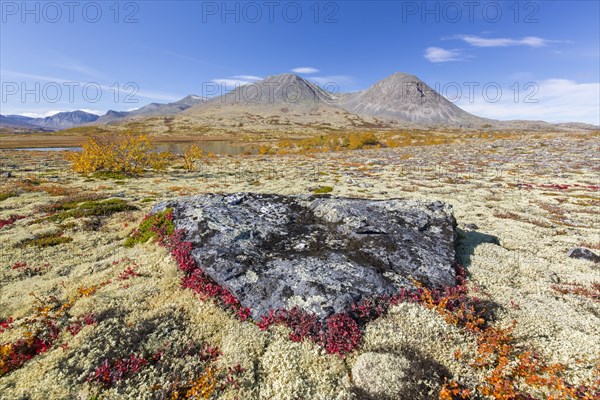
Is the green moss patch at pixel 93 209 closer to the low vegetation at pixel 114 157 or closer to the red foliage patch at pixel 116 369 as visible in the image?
the red foliage patch at pixel 116 369

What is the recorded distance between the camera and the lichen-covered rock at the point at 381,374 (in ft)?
21.5

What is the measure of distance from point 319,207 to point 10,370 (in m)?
11.3

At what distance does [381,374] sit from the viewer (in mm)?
6914

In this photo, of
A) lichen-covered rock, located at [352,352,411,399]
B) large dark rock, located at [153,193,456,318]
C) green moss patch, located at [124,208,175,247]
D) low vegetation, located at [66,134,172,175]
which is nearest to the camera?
lichen-covered rock, located at [352,352,411,399]

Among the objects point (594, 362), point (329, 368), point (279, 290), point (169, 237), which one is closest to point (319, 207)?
point (279, 290)

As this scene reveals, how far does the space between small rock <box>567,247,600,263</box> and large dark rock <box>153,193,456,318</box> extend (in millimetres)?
5988

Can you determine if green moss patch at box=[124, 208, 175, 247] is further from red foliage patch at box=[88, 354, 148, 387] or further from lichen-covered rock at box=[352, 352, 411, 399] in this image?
lichen-covered rock at box=[352, 352, 411, 399]

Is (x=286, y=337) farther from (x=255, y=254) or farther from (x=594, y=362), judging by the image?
(x=594, y=362)

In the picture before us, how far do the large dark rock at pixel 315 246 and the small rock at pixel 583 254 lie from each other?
599 centimetres

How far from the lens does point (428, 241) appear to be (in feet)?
38.7

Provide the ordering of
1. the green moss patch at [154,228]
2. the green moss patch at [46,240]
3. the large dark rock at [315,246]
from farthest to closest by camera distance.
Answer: the green moss patch at [46,240] < the green moss patch at [154,228] < the large dark rock at [315,246]

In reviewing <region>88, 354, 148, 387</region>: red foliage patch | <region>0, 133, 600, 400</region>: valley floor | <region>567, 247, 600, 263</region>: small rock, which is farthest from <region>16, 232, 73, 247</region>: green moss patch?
<region>567, 247, 600, 263</region>: small rock

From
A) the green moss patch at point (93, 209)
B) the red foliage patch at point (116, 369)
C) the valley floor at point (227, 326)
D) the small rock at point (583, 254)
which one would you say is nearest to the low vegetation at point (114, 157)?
the green moss patch at point (93, 209)

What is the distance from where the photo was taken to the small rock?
13102 millimetres
